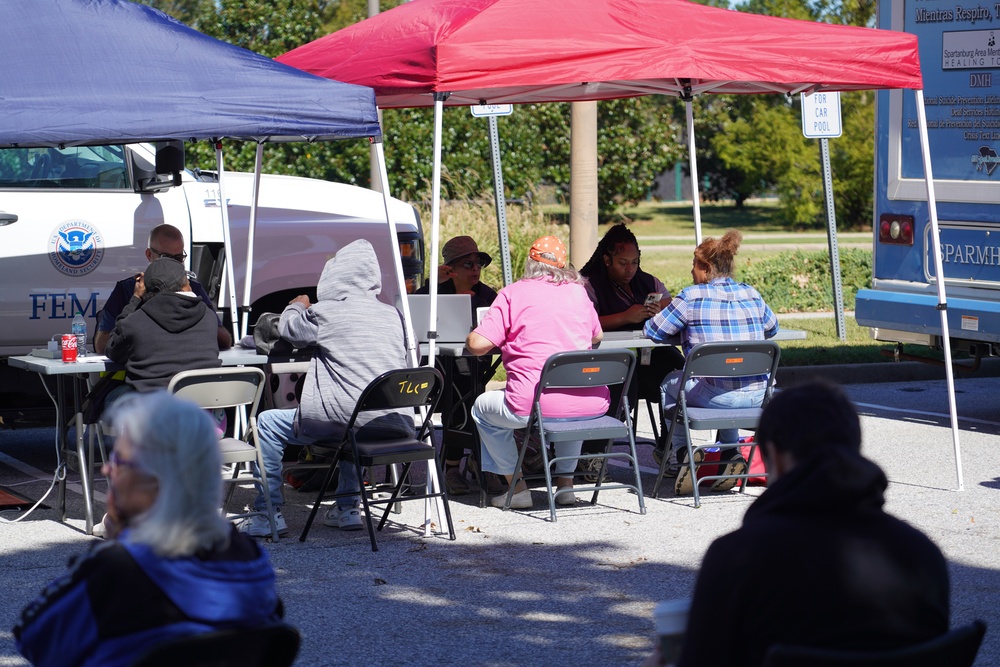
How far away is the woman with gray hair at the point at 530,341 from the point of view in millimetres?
6895

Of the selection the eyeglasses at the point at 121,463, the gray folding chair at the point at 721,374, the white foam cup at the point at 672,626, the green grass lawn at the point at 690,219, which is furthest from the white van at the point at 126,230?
the green grass lawn at the point at 690,219

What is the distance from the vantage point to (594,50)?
700cm

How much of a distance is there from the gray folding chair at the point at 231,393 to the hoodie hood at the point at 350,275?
56 centimetres

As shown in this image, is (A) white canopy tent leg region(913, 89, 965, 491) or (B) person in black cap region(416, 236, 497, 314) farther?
(B) person in black cap region(416, 236, 497, 314)

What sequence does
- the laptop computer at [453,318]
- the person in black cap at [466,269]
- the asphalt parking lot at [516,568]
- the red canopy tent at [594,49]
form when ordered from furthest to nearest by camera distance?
the person in black cap at [466,269] → the laptop computer at [453,318] → the red canopy tent at [594,49] → the asphalt parking lot at [516,568]

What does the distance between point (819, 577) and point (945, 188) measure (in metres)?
7.42

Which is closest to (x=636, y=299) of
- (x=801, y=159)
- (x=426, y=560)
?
(x=426, y=560)

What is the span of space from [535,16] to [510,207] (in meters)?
10.4

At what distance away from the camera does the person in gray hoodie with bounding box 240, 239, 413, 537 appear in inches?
252

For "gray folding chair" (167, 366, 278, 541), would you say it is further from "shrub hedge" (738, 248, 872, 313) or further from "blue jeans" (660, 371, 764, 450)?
"shrub hedge" (738, 248, 872, 313)

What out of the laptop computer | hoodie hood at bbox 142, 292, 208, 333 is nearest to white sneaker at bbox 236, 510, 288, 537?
hoodie hood at bbox 142, 292, 208, 333

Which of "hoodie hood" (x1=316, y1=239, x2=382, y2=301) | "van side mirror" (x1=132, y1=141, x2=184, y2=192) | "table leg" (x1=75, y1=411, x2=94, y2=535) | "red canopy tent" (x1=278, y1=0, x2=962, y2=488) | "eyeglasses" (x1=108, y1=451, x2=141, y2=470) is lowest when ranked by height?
"table leg" (x1=75, y1=411, x2=94, y2=535)

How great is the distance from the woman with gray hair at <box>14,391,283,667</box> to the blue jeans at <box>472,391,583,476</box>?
425 cm

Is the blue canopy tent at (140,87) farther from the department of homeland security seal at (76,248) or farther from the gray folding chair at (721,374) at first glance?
the gray folding chair at (721,374)
